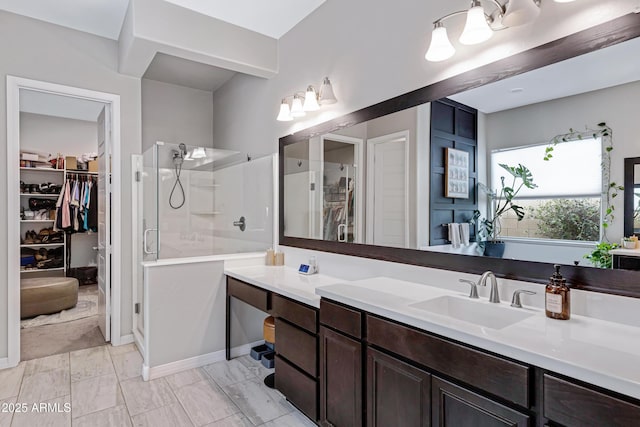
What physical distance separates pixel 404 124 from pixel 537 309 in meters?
1.20

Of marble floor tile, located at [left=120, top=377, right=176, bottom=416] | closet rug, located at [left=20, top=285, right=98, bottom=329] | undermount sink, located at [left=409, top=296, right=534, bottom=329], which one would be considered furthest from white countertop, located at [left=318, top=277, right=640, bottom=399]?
closet rug, located at [left=20, top=285, right=98, bottom=329]

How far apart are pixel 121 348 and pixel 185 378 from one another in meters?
0.99

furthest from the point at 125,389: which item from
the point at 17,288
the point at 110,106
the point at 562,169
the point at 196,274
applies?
the point at 562,169

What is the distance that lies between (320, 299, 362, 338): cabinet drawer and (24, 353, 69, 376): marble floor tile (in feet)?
7.72

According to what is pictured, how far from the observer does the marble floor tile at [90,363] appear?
275 cm

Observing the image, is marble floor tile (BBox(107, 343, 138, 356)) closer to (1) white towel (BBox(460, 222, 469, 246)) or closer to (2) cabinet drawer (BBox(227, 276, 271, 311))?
(2) cabinet drawer (BBox(227, 276, 271, 311))

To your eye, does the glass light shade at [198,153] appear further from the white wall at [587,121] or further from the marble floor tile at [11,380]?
the white wall at [587,121]

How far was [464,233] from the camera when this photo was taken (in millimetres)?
1852

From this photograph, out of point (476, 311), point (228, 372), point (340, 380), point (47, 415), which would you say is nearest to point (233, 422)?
point (228, 372)

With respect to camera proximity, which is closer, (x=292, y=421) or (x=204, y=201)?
(x=292, y=421)

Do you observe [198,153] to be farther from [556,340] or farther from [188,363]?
[556,340]

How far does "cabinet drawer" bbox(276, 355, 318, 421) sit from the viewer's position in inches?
79.7

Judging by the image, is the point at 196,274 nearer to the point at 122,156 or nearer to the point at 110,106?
the point at 122,156

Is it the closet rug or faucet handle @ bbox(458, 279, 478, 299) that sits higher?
faucet handle @ bbox(458, 279, 478, 299)
